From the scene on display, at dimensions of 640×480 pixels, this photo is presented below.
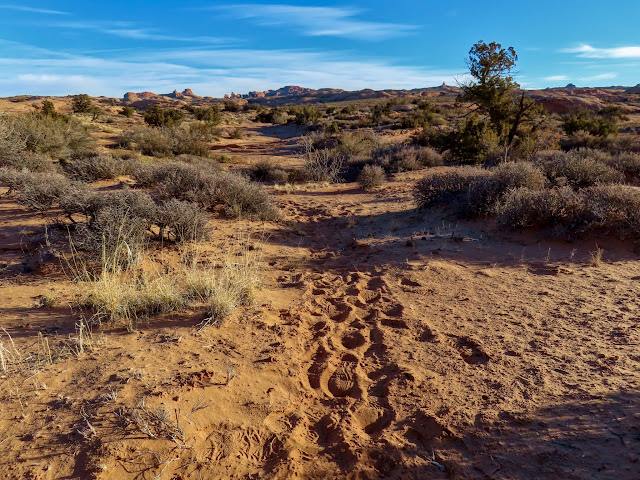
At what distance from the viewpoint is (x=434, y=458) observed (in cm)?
245

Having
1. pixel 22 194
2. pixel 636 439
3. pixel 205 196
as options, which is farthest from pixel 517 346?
pixel 22 194

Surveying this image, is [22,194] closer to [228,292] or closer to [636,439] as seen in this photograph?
[228,292]

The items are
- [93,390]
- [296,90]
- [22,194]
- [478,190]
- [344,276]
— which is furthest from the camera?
[296,90]

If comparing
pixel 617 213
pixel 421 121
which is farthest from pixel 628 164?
pixel 421 121

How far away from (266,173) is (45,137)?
23.4ft

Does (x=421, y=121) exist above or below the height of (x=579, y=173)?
above

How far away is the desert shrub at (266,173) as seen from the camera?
12797 millimetres

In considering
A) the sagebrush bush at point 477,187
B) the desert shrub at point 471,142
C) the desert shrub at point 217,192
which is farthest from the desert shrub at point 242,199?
the desert shrub at point 471,142

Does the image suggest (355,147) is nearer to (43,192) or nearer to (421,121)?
(43,192)

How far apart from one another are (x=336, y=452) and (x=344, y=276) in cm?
308

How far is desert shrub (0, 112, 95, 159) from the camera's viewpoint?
38.3 feet

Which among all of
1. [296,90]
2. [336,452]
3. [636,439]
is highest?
[296,90]

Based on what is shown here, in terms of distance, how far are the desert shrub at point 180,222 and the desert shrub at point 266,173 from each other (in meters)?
6.68

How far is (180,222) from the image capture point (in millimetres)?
5844
